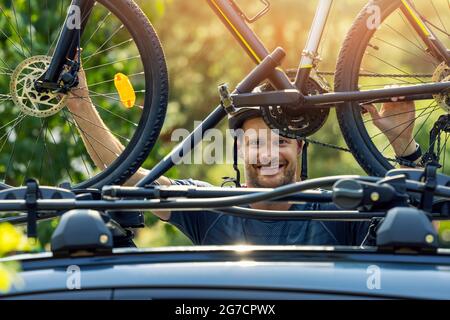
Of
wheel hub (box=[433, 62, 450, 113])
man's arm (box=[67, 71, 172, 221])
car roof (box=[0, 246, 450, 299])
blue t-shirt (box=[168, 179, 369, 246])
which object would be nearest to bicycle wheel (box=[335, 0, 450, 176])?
wheel hub (box=[433, 62, 450, 113])

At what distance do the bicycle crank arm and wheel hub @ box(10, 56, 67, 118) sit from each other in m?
0.97

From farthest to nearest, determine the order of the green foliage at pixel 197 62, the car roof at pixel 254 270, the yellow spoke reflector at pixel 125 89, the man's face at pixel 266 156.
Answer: the green foliage at pixel 197 62
the man's face at pixel 266 156
the yellow spoke reflector at pixel 125 89
the car roof at pixel 254 270

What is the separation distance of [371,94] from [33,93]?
1306 mm

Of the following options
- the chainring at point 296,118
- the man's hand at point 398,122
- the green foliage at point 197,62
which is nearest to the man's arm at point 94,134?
the chainring at point 296,118

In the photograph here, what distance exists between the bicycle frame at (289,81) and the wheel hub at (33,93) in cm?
56

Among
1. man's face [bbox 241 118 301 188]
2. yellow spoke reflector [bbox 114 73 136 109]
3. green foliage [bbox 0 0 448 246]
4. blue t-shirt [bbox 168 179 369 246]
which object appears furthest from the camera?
green foliage [bbox 0 0 448 246]

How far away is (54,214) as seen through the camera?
346cm

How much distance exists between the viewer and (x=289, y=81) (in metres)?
4.61

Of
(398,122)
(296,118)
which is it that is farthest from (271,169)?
(398,122)

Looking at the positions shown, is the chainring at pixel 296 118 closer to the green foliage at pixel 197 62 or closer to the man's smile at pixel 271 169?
the man's smile at pixel 271 169

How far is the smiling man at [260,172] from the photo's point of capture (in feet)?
14.3

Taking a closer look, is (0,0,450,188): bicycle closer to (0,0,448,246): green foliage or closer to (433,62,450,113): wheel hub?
(433,62,450,113): wheel hub

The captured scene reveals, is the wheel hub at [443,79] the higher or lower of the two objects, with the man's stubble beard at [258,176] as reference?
higher

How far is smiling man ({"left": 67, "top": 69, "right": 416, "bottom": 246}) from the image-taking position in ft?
14.3
